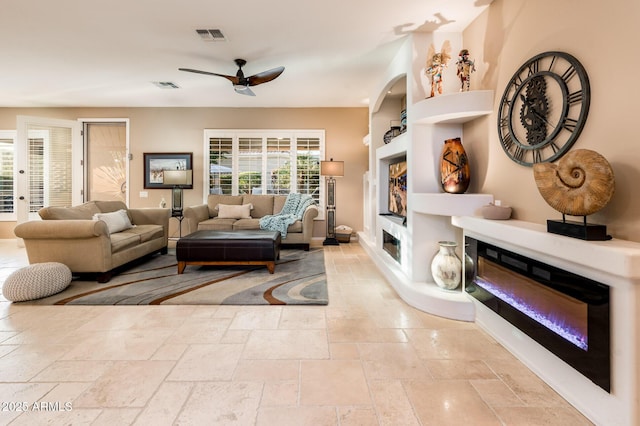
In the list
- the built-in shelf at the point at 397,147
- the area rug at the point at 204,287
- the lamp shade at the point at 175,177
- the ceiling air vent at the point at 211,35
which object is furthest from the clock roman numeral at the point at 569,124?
the lamp shade at the point at 175,177

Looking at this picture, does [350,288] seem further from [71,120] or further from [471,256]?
[71,120]

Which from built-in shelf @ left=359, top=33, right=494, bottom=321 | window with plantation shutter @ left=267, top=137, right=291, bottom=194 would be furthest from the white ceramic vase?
window with plantation shutter @ left=267, top=137, right=291, bottom=194

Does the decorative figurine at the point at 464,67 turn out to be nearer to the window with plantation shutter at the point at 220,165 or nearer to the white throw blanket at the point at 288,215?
the white throw blanket at the point at 288,215

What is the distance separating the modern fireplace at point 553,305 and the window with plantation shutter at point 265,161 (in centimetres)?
451

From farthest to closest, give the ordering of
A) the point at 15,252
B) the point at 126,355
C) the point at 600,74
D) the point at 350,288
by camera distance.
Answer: the point at 15,252 → the point at 350,288 → the point at 126,355 → the point at 600,74

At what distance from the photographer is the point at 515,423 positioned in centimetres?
147

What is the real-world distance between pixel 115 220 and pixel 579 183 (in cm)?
494

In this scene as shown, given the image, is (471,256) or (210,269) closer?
(471,256)

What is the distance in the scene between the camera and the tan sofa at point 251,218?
5531 millimetres

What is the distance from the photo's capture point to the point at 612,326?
1.40 meters

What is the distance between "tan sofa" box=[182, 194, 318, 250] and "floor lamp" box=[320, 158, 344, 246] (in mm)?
568

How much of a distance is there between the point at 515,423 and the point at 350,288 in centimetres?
210

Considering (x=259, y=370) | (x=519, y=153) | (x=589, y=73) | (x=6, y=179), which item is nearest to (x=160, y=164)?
(x=6, y=179)

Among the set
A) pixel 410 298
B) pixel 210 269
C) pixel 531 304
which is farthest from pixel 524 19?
pixel 210 269
